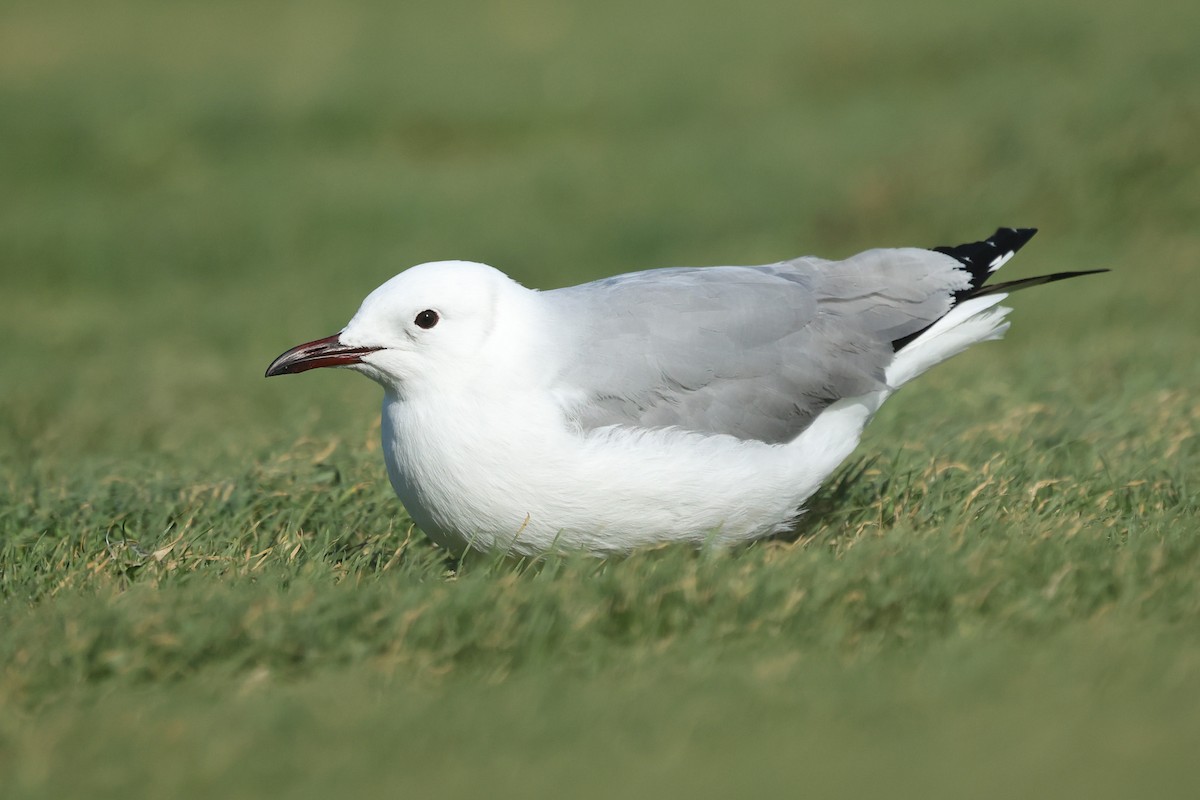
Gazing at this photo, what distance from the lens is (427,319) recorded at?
439cm

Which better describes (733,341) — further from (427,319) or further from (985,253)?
(985,253)

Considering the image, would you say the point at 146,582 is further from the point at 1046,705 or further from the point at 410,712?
the point at 1046,705

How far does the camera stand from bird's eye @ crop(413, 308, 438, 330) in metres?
4.38

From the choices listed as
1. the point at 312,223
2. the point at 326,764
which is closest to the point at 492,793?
the point at 326,764

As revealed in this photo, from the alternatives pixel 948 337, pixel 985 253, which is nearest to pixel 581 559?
pixel 948 337

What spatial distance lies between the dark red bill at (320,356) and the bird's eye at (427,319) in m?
0.16

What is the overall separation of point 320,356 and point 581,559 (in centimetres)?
102

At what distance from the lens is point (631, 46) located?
16.1 m

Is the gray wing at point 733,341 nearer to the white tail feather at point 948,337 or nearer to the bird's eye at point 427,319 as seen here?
the white tail feather at point 948,337

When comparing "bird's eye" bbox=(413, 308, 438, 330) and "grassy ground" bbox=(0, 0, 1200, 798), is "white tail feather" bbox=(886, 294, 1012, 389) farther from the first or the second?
"bird's eye" bbox=(413, 308, 438, 330)

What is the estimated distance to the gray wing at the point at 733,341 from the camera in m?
4.42

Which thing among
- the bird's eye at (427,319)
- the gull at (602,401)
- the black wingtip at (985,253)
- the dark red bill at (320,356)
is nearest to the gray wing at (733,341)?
the gull at (602,401)

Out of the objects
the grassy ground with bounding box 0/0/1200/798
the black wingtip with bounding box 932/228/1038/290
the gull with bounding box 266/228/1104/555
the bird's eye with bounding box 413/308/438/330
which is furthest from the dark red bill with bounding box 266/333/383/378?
the black wingtip with bounding box 932/228/1038/290

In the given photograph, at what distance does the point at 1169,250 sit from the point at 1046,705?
283 inches
